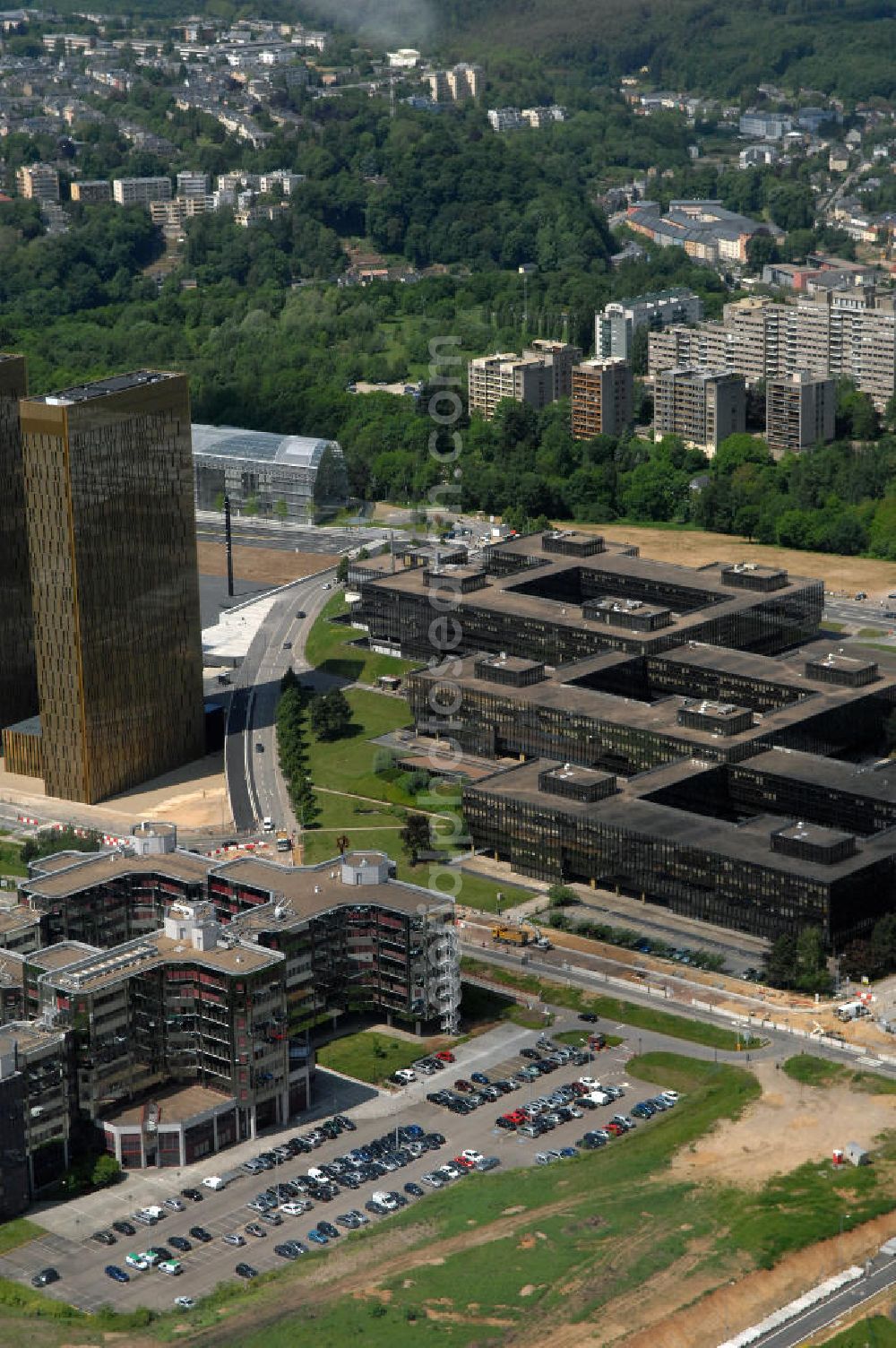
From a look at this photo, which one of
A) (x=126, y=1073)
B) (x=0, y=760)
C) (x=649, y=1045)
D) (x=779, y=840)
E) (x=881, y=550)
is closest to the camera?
(x=126, y=1073)

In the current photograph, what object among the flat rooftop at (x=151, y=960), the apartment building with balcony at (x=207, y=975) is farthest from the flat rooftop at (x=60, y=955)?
the flat rooftop at (x=151, y=960)

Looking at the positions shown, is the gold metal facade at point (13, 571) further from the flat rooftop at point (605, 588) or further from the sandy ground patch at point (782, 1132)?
the sandy ground patch at point (782, 1132)

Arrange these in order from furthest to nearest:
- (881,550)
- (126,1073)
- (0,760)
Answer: (881,550) → (0,760) → (126,1073)

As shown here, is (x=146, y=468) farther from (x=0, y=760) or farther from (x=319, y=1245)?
(x=319, y=1245)

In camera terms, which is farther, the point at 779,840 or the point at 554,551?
the point at 554,551

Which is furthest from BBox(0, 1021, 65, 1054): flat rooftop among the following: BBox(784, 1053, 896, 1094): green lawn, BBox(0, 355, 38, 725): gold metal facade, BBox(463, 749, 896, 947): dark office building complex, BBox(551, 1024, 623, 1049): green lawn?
BBox(0, 355, 38, 725): gold metal facade

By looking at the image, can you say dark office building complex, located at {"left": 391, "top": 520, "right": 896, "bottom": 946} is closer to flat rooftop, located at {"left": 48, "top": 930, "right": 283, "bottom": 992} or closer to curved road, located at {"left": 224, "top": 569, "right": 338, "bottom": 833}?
curved road, located at {"left": 224, "top": 569, "right": 338, "bottom": 833}

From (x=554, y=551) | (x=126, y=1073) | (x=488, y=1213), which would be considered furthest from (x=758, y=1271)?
(x=554, y=551)

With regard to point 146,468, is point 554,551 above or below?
below
